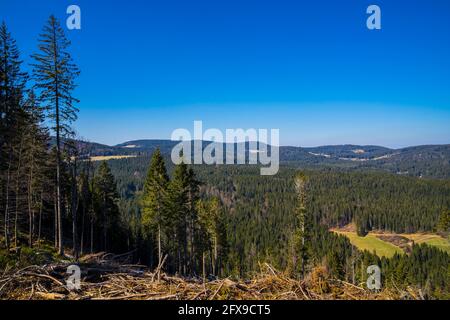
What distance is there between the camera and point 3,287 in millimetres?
4090

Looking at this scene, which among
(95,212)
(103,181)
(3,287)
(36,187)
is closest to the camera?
(3,287)

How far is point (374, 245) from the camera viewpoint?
120688 mm

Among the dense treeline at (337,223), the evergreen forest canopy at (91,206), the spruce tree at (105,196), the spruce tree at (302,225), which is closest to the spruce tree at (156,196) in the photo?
the evergreen forest canopy at (91,206)

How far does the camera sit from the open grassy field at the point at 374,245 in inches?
4349

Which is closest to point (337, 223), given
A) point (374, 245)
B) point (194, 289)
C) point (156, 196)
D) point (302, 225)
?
point (374, 245)

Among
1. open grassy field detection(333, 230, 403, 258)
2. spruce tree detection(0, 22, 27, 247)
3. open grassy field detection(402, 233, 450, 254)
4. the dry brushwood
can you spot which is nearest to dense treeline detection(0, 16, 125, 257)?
spruce tree detection(0, 22, 27, 247)

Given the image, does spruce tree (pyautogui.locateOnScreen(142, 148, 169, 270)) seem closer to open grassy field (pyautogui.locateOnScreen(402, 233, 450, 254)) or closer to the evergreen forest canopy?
the evergreen forest canopy

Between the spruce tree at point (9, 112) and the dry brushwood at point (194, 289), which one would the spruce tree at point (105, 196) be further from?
the dry brushwood at point (194, 289)

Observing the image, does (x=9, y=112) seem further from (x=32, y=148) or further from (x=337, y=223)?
(x=337, y=223)

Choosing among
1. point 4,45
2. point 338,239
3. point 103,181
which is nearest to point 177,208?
point 103,181

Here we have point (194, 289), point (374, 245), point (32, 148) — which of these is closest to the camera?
point (194, 289)

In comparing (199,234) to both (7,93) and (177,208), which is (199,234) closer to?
(177,208)

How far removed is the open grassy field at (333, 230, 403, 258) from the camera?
110475 millimetres
